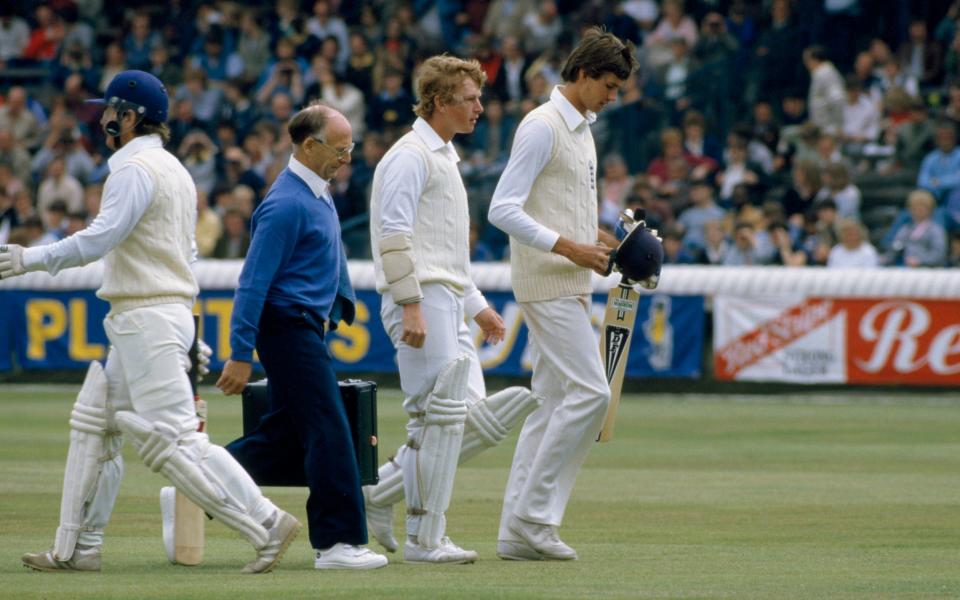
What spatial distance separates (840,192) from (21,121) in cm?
1238

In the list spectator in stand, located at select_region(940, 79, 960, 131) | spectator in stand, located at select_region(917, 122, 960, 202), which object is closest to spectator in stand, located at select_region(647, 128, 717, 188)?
spectator in stand, located at select_region(917, 122, 960, 202)

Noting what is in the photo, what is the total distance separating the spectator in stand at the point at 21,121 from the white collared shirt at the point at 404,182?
2011cm

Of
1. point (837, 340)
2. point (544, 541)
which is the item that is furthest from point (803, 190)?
point (544, 541)

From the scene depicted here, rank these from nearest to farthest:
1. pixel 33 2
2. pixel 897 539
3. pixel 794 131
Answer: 1. pixel 897 539
2. pixel 794 131
3. pixel 33 2

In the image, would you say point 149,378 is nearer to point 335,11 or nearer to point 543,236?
point 543,236

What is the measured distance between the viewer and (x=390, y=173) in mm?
7773

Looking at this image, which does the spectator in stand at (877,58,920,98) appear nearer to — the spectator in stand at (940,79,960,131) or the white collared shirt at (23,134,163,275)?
the spectator in stand at (940,79,960,131)

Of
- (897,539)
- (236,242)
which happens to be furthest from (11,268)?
(236,242)

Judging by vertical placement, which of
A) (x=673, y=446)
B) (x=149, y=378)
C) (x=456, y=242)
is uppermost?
(x=456, y=242)

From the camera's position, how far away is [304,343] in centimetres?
750

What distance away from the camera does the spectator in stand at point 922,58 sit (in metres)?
23.2

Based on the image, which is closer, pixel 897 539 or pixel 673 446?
pixel 897 539

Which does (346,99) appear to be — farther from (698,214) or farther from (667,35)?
(698,214)

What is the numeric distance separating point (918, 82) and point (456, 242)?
1641 cm
